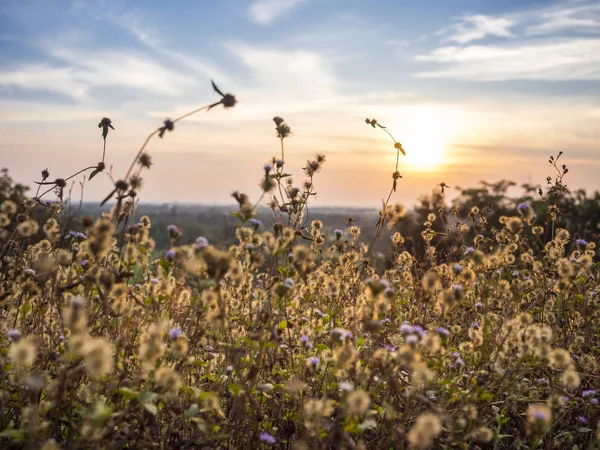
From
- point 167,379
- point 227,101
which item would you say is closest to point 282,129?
point 227,101

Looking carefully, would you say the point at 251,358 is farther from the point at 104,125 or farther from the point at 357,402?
the point at 104,125

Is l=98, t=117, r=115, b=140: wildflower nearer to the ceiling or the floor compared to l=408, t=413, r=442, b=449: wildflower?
nearer to the ceiling

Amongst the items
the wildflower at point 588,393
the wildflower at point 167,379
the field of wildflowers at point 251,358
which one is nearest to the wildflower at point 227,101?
the field of wildflowers at point 251,358

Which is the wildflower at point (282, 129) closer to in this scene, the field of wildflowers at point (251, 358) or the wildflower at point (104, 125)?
the field of wildflowers at point (251, 358)

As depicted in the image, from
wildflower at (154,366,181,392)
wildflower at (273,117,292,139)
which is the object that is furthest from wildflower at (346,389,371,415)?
wildflower at (273,117,292,139)

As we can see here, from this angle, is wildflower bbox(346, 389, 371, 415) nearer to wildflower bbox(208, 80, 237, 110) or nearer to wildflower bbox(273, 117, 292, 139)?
wildflower bbox(208, 80, 237, 110)

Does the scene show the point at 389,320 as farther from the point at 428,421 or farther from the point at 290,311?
the point at 428,421

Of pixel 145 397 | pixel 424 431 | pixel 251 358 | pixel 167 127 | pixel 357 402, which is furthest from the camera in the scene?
pixel 251 358

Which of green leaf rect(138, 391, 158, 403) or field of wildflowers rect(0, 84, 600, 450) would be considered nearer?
green leaf rect(138, 391, 158, 403)

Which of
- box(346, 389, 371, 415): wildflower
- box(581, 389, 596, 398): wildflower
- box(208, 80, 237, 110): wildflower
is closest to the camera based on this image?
box(346, 389, 371, 415): wildflower

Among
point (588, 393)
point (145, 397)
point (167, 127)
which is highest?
point (167, 127)

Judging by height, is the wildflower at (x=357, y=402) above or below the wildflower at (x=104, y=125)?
below

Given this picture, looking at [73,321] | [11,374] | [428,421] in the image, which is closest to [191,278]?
[73,321]

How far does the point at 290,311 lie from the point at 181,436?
1.95 metres
